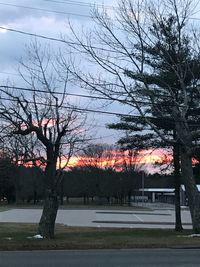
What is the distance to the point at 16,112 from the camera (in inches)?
903

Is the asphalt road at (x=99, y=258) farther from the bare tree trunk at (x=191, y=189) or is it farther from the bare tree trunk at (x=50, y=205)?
the bare tree trunk at (x=191, y=189)

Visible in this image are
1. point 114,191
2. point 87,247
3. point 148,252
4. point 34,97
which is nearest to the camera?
point 148,252

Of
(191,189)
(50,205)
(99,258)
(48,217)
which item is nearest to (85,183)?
(191,189)

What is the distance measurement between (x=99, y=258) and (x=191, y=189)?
37.4ft

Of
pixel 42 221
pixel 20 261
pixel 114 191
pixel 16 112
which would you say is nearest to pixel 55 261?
pixel 20 261

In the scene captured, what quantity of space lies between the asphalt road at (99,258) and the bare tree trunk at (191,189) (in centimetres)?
790

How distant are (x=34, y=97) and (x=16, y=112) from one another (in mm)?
1858

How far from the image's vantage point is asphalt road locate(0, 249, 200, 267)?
549 inches

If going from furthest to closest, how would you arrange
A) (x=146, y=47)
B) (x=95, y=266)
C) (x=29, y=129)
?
(x=146, y=47), (x=29, y=129), (x=95, y=266)

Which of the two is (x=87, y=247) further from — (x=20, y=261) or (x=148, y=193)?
(x=148, y=193)

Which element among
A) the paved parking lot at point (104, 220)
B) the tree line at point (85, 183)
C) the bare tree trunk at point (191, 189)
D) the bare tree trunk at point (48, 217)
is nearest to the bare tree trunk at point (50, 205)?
the bare tree trunk at point (48, 217)

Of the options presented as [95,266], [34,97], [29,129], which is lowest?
[95,266]

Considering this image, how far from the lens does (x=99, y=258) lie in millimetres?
15539

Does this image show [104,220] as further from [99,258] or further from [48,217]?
[99,258]
